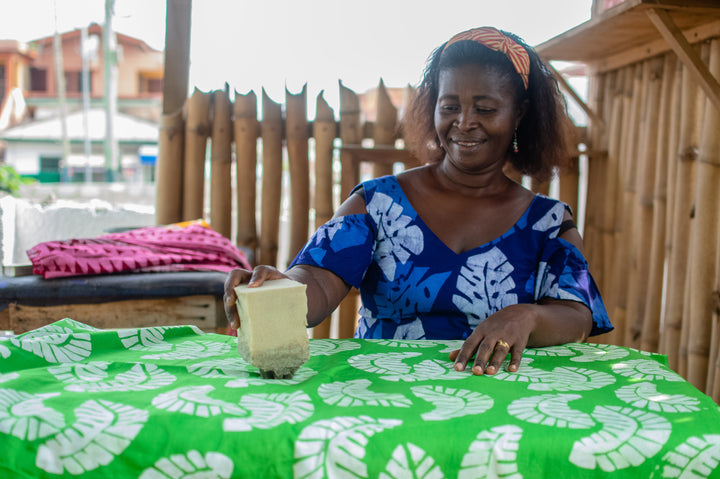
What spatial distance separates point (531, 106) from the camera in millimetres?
2281

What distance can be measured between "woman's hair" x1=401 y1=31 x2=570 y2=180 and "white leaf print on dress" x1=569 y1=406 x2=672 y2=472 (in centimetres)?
131

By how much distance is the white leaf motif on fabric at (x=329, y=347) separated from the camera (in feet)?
4.92

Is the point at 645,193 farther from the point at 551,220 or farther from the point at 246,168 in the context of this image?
the point at 246,168

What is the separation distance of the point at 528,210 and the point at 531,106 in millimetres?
418

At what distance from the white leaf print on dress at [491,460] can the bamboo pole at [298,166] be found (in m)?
3.31

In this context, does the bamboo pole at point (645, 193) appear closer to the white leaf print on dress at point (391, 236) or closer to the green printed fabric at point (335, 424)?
the white leaf print on dress at point (391, 236)

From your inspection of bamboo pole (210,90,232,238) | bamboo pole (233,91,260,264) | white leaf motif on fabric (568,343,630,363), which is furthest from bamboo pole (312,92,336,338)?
white leaf motif on fabric (568,343,630,363)

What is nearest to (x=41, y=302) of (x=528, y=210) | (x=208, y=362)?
(x=208, y=362)

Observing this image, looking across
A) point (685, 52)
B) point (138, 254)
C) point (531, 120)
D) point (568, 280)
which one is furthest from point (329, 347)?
point (685, 52)

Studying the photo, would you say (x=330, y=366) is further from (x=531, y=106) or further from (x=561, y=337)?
(x=531, y=106)

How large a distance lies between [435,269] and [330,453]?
1059 mm

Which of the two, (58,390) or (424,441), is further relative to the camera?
(58,390)

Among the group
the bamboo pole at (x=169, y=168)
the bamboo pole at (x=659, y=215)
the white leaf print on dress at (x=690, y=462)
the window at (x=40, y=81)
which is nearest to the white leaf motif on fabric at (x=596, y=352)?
the white leaf print on dress at (x=690, y=462)

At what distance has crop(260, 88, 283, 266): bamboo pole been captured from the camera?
162 inches
